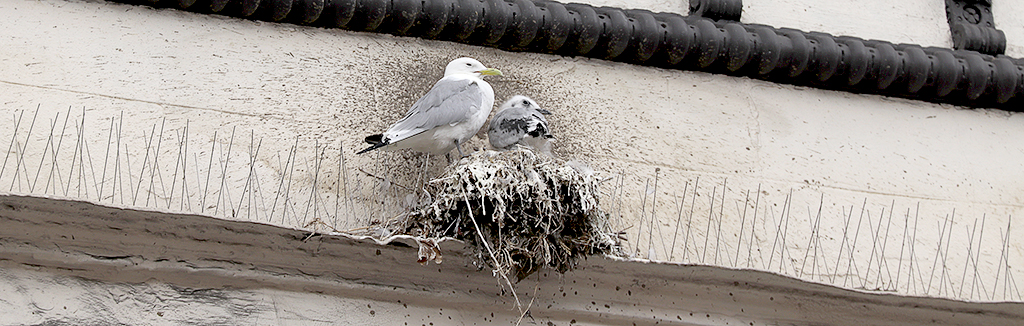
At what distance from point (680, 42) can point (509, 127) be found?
749 millimetres

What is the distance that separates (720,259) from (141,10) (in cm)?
190

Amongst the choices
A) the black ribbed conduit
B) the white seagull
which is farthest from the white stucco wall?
the white seagull

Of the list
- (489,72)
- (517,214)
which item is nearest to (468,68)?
(489,72)

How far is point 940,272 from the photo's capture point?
2.99 m

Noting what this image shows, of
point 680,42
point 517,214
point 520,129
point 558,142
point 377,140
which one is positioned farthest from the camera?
point 680,42

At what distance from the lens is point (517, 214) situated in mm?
2455

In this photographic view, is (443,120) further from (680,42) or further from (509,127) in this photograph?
(680,42)

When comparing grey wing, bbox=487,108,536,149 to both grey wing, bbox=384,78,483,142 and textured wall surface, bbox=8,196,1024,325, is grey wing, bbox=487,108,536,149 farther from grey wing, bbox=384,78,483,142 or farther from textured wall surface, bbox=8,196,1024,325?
textured wall surface, bbox=8,196,1024,325

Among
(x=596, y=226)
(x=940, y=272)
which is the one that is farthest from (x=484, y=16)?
(x=940, y=272)

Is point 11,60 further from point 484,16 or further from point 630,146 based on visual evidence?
point 630,146

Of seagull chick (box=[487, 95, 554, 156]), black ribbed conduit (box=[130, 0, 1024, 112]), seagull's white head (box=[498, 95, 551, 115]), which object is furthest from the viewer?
black ribbed conduit (box=[130, 0, 1024, 112])

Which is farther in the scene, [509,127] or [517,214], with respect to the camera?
[509,127]

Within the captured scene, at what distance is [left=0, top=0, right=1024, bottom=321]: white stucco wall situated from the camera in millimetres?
2654

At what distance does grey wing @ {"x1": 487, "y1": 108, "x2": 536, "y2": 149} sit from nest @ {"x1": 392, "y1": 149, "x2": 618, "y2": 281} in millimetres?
194
